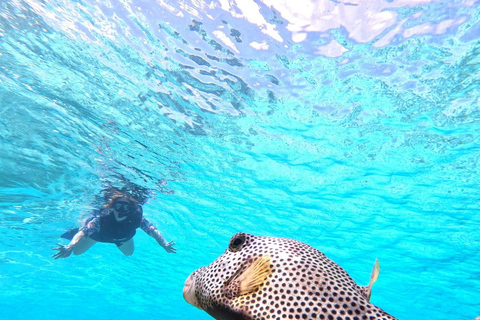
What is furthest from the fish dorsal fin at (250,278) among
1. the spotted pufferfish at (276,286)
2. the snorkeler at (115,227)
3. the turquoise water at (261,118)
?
the snorkeler at (115,227)

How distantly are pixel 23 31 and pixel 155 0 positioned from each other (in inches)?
173

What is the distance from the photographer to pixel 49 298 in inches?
2242

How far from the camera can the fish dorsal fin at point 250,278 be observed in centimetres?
166

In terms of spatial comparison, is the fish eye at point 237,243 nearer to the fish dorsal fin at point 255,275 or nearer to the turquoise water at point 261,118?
the fish dorsal fin at point 255,275

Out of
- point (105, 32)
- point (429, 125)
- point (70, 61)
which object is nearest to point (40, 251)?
point (70, 61)

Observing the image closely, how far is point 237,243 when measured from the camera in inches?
80.6

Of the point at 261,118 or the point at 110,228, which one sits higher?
the point at 261,118

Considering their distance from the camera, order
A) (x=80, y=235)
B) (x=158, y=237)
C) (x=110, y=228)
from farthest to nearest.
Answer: (x=110, y=228) → (x=158, y=237) → (x=80, y=235)

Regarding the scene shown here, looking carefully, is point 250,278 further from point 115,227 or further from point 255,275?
point 115,227

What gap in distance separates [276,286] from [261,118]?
1044 cm

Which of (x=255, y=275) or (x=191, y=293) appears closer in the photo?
(x=255, y=275)

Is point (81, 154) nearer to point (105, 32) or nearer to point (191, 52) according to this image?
point (105, 32)

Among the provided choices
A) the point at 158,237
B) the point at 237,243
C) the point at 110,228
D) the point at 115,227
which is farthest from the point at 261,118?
the point at 237,243

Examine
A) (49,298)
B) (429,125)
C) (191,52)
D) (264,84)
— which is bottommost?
(49,298)
